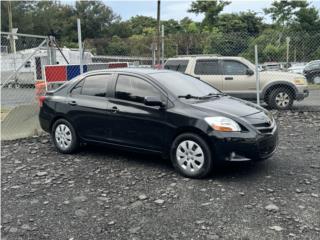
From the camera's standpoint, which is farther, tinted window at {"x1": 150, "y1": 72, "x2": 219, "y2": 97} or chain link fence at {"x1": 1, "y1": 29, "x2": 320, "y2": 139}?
chain link fence at {"x1": 1, "y1": 29, "x2": 320, "y2": 139}

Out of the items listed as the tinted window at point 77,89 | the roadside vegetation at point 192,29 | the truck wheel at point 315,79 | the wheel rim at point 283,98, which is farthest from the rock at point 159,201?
the truck wheel at point 315,79

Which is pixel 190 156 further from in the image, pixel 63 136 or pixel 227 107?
pixel 63 136

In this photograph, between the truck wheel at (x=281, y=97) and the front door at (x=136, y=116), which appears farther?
the truck wheel at (x=281, y=97)

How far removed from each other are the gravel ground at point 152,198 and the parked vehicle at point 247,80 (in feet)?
16.4

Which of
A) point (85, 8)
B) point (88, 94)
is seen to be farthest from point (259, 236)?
point (85, 8)

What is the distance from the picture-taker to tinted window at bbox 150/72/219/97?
6.95m

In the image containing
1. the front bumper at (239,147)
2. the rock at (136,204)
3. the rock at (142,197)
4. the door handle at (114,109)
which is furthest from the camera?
the door handle at (114,109)

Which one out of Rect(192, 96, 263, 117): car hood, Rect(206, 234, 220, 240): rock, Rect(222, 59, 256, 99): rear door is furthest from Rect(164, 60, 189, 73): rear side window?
Rect(206, 234, 220, 240): rock

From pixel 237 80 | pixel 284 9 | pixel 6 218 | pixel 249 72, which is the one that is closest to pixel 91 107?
pixel 6 218

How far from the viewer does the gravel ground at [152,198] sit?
15.9 ft

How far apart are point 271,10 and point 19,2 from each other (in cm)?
4236

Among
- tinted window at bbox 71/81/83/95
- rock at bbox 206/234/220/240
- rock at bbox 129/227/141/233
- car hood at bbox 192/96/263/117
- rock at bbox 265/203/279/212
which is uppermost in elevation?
tinted window at bbox 71/81/83/95

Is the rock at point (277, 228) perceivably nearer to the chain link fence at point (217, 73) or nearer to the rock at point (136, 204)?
the rock at point (136, 204)

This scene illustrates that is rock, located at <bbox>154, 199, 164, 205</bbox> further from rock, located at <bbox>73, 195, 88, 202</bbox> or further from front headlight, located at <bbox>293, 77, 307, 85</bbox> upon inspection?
front headlight, located at <bbox>293, 77, 307, 85</bbox>
